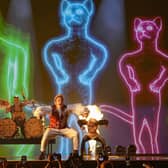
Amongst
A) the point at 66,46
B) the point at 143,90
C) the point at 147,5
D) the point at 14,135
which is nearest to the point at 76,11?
the point at 66,46

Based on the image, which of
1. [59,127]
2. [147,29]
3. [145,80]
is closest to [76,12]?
[147,29]

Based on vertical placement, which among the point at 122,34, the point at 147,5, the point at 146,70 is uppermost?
the point at 147,5

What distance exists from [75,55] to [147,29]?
1.33 metres

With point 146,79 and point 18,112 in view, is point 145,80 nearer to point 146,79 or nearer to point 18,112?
point 146,79

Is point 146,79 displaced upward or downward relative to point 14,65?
downward

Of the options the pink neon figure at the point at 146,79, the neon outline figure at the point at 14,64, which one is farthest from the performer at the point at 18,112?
the pink neon figure at the point at 146,79

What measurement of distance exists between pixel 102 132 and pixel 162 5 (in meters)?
2.46

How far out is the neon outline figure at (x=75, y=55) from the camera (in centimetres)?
755

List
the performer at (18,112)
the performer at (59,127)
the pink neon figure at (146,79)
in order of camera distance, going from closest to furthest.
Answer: the performer at (59,127), the performer at (18,112), the pink neon figure at (146,79)

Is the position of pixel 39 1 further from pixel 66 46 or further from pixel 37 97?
pixel 37 97

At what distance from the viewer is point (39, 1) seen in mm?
7715

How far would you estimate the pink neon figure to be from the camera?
293 inches

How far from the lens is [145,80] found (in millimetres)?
7598

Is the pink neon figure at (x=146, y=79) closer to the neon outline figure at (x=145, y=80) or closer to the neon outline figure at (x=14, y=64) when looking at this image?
the neon outline figure at (x=145, y=80)
